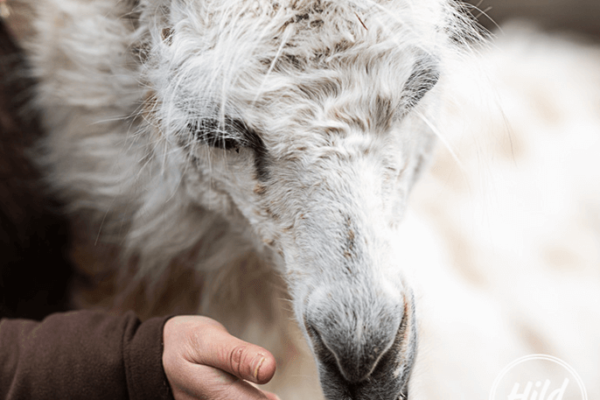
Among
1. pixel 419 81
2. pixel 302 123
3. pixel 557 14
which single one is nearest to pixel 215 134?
pixel 302 123

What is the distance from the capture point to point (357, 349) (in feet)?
1.70

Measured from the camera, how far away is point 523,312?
1026 millimetres

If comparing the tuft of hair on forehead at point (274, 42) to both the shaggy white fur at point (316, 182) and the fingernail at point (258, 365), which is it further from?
the fingernail at point (258, 365)

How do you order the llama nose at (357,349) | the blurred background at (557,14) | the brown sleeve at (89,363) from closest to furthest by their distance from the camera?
the llama nose at (357,349)
the brown sleeve at (89,363)
the blurred background at (557,14)

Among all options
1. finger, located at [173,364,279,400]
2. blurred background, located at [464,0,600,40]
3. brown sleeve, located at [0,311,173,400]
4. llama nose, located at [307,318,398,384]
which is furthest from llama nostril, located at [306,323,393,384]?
blurred background, located at [464,0,600,40]

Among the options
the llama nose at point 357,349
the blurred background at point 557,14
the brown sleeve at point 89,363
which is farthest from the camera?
the blurred background at point 557,14

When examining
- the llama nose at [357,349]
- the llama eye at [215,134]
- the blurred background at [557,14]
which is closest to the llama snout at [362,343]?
the llama nose at [357,349]

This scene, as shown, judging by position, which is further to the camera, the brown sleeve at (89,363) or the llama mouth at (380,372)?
the brown sleeve at (89,363)

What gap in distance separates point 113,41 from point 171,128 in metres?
0.20

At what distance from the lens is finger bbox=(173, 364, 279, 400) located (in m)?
0.57

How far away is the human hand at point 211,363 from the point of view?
54 cm

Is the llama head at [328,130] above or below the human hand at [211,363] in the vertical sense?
above

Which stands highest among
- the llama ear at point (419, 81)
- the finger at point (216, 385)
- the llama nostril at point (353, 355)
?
the llama ear at point (419, 81)

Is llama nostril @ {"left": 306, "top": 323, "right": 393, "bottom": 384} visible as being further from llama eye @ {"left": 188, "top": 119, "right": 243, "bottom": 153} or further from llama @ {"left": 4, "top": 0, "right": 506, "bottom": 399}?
llama eye @ {"left": 188, "top": 119, "right": 243, "bottom": 153}
